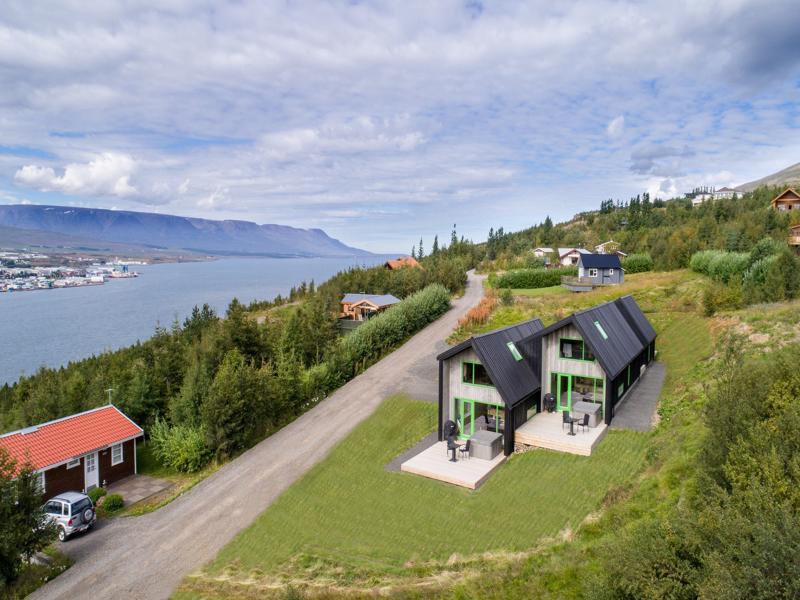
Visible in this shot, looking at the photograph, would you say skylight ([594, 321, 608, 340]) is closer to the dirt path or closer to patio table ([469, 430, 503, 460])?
patio table ([469, 430, 503, 460])

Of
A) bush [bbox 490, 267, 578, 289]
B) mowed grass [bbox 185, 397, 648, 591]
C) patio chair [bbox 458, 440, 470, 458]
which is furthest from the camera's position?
bush [bbox 490, 267, 578, 289]

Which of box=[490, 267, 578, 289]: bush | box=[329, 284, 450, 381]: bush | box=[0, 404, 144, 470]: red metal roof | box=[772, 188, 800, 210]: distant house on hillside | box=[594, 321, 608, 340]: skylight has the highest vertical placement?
box=[772, 188, 800, 210]: distant house on hillside

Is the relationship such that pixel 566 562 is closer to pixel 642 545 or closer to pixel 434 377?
pixel 642 545

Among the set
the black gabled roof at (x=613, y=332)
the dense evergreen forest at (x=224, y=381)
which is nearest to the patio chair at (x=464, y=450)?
the black gabled roof at (x=613, y=332)

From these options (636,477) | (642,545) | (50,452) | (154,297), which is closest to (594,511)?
(636,477)

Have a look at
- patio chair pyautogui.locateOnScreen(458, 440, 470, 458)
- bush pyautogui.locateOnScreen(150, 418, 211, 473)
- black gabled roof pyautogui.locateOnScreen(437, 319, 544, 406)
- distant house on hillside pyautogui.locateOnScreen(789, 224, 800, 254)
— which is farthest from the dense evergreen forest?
distant house on hillside pyautogui.locateOnScreen(789, 224, 800, 254)

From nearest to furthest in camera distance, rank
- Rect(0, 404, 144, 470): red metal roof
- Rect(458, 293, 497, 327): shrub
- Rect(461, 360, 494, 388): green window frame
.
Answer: Rect(0, 404, 144, 470): red metal roof, Rect(461, 360, 494, 388): green window frame, Rect(458, 293, 497, 327): shrub

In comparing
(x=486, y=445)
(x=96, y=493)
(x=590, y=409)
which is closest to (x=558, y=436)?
(x=590, y=409)
